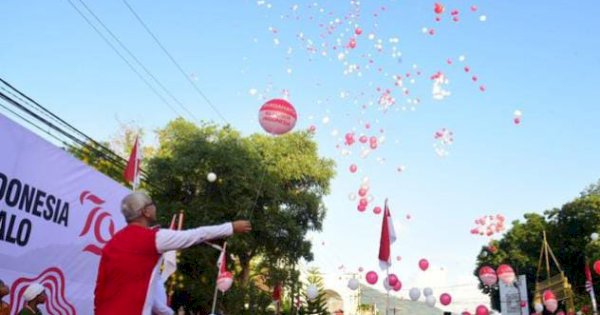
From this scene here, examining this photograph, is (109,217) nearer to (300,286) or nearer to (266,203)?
(266,203)

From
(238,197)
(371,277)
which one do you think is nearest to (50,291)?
(371,277)

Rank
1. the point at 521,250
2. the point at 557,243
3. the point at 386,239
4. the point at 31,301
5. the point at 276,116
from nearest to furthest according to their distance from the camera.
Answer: the point at 31,301 → the point at 386,239 → the point at 276,116 → the point at 557,243 → the point at 521,250

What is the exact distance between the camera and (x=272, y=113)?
10.9 m

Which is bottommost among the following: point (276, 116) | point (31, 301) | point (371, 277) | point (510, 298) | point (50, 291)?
point (31, 301)

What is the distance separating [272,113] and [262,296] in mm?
13779

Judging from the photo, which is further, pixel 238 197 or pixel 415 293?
pixel 238 197

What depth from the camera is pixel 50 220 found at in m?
6.28

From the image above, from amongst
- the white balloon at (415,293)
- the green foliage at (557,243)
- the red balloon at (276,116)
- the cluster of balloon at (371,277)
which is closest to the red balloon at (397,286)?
the cluster of balloon at (371,277)

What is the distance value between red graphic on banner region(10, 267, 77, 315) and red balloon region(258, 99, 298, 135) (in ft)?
17.7

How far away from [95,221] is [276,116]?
4.69 meters

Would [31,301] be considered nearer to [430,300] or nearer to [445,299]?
[430,300]

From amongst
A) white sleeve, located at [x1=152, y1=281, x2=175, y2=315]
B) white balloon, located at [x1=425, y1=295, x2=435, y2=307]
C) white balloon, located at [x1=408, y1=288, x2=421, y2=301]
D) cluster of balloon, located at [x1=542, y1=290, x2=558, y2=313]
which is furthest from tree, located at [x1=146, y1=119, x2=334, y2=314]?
white sleeve, located at [x1=152, y1=281, x2=175, y2=315]

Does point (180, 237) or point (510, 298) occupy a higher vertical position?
point (510, 298)

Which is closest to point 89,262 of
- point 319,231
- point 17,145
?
point 17,145
